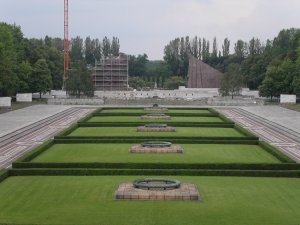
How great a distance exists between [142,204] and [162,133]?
15098 mm

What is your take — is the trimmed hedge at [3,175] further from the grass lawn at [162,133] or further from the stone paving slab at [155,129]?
the stone paving slab at [155,129]

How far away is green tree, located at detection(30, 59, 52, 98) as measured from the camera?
59.8m

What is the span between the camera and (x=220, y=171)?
17234 millimetres

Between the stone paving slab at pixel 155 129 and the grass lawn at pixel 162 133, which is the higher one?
the stone paving slab at pixel 155 129

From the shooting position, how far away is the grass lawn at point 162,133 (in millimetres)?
27812

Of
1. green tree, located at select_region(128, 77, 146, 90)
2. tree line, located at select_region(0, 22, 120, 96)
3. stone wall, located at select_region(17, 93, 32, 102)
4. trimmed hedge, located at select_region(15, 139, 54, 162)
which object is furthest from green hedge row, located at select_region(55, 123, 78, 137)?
green tree, located at select_region(128, 77, 146, 90)

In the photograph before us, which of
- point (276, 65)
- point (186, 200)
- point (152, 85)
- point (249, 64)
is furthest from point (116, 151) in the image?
point (152, 85)

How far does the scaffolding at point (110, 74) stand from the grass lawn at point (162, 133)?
4892cm

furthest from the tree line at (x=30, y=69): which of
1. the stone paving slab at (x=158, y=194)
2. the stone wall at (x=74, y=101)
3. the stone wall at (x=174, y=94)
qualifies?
the stone paving slab at (x=158, y=194)

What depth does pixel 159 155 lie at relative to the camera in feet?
68.7

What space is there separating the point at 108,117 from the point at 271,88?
2770cm

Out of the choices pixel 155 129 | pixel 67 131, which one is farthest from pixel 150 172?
pixel 155 129

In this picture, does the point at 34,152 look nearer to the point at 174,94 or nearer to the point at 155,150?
the point at 155,150

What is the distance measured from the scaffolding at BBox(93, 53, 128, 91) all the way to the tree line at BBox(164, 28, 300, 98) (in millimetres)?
15617
